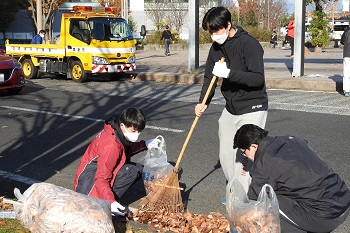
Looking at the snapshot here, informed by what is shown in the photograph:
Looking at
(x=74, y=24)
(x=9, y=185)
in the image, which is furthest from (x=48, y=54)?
(x=9, y=185)

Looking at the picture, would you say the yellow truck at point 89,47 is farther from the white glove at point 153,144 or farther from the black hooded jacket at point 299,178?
the black hooded jacket at point 299,178

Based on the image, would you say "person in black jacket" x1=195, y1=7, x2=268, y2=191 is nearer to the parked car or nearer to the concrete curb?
the concrete curb

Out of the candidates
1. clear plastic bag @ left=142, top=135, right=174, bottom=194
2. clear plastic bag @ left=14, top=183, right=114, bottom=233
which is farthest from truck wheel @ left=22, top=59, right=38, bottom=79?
clear plastic bag @ left=14, top=183, right=114, bottom=233

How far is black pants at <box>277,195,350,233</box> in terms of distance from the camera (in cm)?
420

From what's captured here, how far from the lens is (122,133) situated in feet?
17.6

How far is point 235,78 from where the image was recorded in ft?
17.6

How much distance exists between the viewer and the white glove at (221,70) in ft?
17.6

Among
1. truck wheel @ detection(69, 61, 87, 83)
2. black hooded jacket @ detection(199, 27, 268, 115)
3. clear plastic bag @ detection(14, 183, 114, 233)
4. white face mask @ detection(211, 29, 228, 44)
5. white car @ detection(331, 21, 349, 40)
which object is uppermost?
white car @ detection(331, 21, 349, 40)

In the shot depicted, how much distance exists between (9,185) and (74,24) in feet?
40.8

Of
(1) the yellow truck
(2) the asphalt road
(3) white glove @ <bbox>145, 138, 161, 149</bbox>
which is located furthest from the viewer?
(1) the yellow truck

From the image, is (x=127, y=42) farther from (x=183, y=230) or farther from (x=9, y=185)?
(x=183, y=230)

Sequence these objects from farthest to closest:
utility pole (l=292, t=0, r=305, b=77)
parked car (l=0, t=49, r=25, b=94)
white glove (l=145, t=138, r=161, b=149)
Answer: utility pole (l=292, t=0, r=305, b=77) → parked car (l=0, t=49, r=25, b=94) → white glove (l=145, t=138, r=161, b=149)

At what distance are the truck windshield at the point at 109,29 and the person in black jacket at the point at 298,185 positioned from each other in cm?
1481

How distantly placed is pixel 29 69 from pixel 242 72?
52.5 ft
